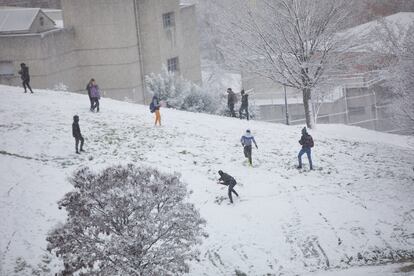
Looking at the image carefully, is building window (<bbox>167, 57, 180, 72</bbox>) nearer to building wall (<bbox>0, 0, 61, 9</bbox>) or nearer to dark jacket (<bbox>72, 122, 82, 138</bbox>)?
building wall (<bbox>0, 0, 61, 9</bbox>)

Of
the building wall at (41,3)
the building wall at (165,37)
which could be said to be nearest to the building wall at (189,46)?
the building wall at (165,37)

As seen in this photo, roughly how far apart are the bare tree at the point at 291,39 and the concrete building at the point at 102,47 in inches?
637

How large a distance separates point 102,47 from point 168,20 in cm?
617

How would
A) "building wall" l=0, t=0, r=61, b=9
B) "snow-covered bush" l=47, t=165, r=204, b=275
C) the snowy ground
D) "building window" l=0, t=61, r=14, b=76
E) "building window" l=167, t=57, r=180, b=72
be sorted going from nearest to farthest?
"snow-covered bush" l=47, t=165, r=204, b=275, the snowy ground, "building window" l=0, t=61, r=14, b=76, "building window" l=167, t=57, r=180, b=72, "building wall" l=0, t=0, r=61, b=9

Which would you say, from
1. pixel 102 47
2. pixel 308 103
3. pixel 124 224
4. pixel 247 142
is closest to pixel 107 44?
pixel 102 47

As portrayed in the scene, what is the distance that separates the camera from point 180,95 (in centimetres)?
3750

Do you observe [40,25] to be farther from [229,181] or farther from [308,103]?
[229,181]

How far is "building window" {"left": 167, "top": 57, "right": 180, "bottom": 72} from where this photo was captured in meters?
48.2

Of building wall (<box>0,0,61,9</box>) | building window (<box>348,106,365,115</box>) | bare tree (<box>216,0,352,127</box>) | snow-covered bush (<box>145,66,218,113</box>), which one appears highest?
building wall (<box>0,0,61,9</box>)

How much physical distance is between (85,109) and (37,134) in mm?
4703

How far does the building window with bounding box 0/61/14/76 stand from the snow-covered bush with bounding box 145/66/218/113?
11772 mm

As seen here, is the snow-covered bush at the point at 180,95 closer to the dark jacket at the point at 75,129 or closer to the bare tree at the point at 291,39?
the bare tree at the point at 291,39

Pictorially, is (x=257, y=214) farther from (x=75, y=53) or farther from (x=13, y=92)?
(x=75, y=53)

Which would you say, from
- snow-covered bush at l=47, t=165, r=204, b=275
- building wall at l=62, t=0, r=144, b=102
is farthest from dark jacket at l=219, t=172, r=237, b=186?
building wall at l=62, t=0, r=144, b=102
